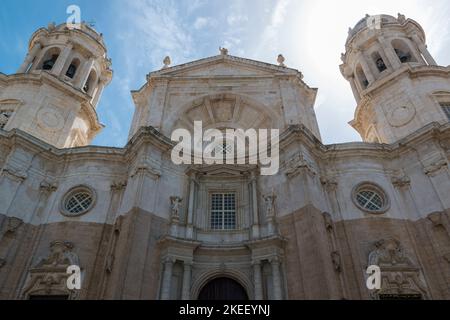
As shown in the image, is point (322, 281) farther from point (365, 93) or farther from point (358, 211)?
point (365, 93)

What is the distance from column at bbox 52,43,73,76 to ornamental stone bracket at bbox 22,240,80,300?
15.6 m

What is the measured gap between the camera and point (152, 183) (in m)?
18.6

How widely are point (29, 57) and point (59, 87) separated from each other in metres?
5.74

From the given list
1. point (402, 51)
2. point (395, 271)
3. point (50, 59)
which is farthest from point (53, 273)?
point (402, 51)

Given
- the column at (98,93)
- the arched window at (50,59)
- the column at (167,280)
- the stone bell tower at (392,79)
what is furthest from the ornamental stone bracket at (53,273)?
the stone bell tower at (392,79)

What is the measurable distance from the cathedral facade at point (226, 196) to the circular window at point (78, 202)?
80 millimetres

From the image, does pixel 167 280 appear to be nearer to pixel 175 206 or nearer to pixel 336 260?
pixel 175 206

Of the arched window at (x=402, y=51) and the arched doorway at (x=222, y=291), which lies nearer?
the arched doorway at (x=222, y=291)

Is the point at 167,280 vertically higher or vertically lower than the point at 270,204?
lower

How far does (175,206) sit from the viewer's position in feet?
60.2

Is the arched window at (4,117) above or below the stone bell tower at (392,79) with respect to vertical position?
below

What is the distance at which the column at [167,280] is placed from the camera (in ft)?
50.7

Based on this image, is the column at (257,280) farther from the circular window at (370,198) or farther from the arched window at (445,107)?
the arched window at (445,107)

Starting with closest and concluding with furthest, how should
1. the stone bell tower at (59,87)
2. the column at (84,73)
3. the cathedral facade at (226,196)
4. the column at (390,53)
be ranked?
the cathedral facade at (226,196), the stone bell tower at (59,87), the column at (390,53), the column at (84,73)
